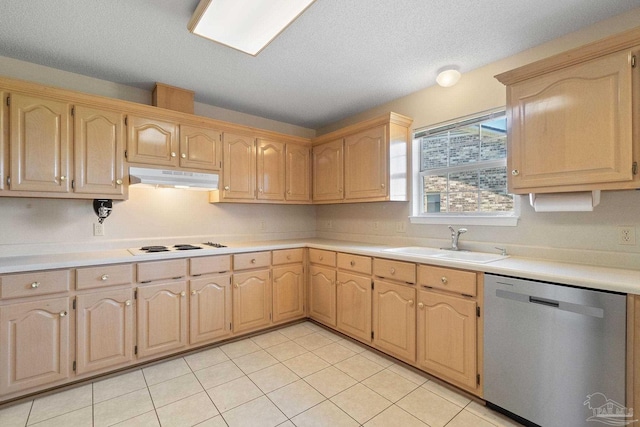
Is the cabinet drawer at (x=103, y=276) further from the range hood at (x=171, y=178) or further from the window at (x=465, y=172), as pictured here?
the window at (x=465, y=172)

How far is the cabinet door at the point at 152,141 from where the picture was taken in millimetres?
2494

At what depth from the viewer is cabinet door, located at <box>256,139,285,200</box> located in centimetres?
330

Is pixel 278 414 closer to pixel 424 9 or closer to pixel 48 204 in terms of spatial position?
pixel 48 204

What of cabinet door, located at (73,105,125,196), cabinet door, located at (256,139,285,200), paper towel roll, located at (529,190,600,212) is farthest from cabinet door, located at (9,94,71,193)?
paper towel roll, located at (529,190,600,212)

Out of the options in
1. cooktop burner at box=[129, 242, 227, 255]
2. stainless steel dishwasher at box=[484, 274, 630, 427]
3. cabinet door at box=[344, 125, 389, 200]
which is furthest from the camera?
cabinet door at box=[344, 125, 389, 200]

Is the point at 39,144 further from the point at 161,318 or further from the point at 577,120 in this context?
the point at 577,120

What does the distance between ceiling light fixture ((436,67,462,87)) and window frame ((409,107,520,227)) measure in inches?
13.0

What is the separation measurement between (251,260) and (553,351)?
2.36 meters

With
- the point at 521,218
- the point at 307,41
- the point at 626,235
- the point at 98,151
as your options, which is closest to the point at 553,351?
the point at 626,235

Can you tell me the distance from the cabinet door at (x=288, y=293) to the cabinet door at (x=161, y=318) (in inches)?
35.6

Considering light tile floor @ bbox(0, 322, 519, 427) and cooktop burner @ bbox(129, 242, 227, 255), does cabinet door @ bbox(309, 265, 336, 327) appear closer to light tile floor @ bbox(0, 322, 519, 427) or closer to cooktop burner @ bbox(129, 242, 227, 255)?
light tile floor @ bbox(0, 322, 519, 427)

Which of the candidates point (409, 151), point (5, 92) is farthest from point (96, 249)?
point (409, 151)

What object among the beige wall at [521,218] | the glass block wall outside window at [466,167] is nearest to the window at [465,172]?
the glass block wall outside window at [466,167]

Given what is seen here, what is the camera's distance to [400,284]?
2.34 m
